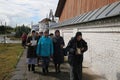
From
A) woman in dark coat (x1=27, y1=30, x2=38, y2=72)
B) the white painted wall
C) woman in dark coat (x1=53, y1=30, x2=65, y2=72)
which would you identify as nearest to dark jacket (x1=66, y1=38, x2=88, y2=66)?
the white painted wall

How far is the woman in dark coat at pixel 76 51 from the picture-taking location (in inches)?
401

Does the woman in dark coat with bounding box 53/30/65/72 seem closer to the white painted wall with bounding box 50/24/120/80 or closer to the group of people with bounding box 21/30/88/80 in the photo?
the group of people with bounding box 21/30/88/80

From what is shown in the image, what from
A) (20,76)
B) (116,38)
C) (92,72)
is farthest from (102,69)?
(20,76)

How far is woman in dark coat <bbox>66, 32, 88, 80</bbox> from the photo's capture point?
33.4ft

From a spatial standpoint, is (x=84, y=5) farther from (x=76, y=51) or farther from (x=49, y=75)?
(x=76, y=51)

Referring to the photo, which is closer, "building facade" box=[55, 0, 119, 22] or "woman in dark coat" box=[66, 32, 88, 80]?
"woman in dark coat" box=[66, 32, 88, 80]

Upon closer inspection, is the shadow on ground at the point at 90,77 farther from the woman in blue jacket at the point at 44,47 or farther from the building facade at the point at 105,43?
the woman in blue jacket at the point at 44,47

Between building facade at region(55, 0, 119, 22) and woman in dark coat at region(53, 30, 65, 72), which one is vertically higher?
building facade at region(55, 0, 119, 22)

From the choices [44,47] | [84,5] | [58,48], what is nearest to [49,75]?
[44,47]

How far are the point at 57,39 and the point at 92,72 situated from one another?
6.98 ft

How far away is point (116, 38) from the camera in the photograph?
423 inches

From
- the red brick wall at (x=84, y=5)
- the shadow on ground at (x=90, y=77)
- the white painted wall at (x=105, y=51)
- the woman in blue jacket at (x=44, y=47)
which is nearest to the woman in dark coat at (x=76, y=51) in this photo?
the white painted wall at (x=105, y=51)

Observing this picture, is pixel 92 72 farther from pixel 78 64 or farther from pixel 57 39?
pixel 78 64

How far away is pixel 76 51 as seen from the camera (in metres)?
10.2
